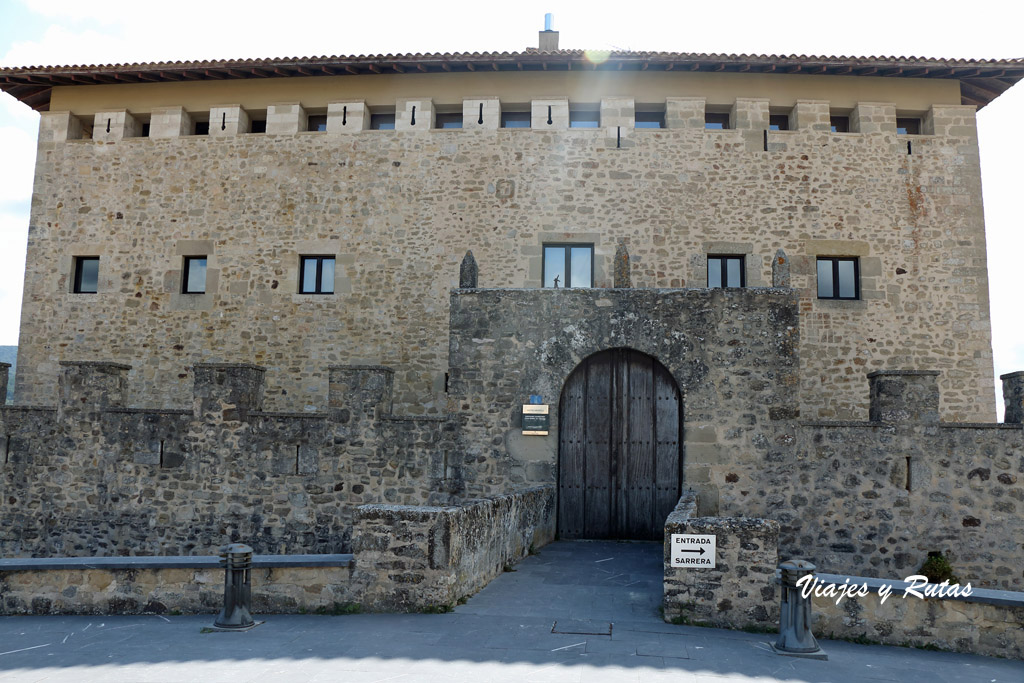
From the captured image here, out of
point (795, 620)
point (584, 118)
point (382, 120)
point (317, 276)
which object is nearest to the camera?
point (795, 620)

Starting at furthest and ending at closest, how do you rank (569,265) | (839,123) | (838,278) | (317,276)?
(839,123)
(317,276)
(569,265)
(838,278)

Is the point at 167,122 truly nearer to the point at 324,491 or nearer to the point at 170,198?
the point at 170,198

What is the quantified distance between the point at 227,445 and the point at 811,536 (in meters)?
8.78

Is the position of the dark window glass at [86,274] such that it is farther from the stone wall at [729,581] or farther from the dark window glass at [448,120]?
the stone wall at [729,581]

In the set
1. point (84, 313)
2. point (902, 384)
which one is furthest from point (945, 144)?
point (84, 313)

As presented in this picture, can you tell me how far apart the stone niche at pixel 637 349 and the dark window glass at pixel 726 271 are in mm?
4629

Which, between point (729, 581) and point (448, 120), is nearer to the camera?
point (729, 581)

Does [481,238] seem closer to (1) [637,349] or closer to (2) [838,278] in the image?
(1) [637,349]

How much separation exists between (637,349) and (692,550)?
434cm

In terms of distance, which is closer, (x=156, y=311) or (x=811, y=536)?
(x=811, y=536)

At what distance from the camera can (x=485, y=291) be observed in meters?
11.6

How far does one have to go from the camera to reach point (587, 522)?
1162 cm

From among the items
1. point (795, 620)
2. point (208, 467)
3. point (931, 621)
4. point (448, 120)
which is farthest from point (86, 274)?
point (931, 621)

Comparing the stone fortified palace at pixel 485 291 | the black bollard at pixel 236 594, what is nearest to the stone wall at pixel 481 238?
the stone fortified palace at pixel 485 291
